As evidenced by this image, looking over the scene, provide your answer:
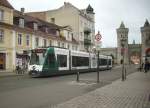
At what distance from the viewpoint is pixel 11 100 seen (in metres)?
12.1

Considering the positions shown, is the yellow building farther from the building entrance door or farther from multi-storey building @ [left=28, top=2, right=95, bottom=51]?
multi-storey building @ [left=28, top=2, right=95, bottom=51]

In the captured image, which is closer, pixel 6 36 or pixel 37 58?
pixel 37 58

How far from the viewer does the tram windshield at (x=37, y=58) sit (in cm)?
2937

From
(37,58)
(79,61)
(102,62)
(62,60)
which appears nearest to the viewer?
(37,58)

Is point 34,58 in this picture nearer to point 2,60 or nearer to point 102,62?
point 2,60

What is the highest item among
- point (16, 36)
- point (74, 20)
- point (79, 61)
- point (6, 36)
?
point (74, 20)

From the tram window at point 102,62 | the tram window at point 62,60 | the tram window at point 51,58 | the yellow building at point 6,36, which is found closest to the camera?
the tram window at point 51,58

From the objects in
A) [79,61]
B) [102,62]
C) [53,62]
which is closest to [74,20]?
[102,62]

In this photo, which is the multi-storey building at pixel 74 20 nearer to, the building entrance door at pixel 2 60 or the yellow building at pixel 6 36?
the yellow building at pixel 6 36

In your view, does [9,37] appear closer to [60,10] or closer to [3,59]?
[3,59]

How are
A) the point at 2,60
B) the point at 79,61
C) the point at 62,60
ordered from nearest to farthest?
the point at 62,60
the point at 79,61
the point at 2,60

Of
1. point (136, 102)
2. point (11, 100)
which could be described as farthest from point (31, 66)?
Answer: point (136, 102)

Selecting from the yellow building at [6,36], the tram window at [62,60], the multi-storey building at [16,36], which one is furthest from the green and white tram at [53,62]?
the yellow building at [6,36]

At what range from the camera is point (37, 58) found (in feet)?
97.3
